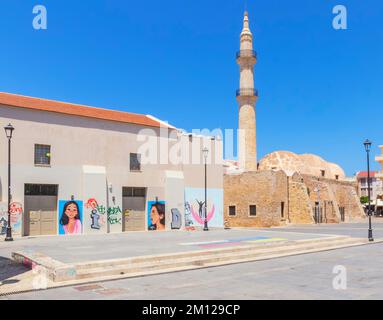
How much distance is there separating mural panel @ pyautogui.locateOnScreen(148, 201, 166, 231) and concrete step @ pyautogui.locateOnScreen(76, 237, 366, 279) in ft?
45.5

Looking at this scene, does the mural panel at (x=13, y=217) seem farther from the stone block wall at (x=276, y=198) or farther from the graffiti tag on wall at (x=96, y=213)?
the stone block wall at (x=276, y=198)

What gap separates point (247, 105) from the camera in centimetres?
4922

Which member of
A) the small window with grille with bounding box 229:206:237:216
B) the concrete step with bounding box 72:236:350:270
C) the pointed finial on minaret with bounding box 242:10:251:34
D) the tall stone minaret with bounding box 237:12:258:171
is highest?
the pointed finial on minaret with bounding box 242:10:251:34

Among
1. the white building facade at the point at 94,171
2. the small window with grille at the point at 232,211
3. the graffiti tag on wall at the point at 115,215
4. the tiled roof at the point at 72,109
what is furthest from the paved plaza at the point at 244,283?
the small window with grille at the point at 232,211

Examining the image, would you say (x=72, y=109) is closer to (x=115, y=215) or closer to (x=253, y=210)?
(x=115, y=215)

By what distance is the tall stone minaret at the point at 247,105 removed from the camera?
4897cm

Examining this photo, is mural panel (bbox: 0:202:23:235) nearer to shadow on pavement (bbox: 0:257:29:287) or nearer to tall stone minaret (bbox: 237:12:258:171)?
shadow on pavement (bbox: 0:257:29:287)

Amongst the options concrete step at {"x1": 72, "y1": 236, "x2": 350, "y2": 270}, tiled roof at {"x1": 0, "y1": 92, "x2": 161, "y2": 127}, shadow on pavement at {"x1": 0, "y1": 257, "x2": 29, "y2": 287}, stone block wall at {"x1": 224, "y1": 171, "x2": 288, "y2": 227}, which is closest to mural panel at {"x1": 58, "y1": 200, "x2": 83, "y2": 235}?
tiled roof at {"x1": 0, "y1": 92, "x2": 161, "y2": 127}

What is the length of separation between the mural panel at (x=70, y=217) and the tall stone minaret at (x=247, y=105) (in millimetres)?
27037

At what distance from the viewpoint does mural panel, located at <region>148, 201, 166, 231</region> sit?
29953 millimetres

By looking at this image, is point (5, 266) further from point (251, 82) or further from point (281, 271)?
Answer: point (251, 82)

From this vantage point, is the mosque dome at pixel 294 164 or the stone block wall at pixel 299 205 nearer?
the stone block wall at pixel 299 205
